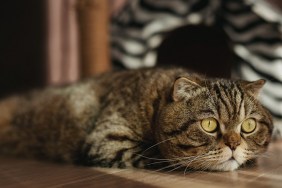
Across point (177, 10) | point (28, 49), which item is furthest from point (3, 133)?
point (28, 49)

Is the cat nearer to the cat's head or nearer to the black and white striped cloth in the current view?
the cat's head

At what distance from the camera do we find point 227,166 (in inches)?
57.4

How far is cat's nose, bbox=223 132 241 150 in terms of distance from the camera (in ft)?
4.62

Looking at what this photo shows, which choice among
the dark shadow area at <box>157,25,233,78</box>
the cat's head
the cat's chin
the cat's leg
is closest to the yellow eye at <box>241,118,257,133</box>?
the cat's head

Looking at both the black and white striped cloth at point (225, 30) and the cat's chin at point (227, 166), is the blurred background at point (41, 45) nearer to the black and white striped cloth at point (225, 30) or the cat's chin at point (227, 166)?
the black and white striped cloth at point (225, 30)

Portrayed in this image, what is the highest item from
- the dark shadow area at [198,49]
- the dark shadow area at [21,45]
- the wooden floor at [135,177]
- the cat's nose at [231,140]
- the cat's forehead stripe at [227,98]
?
the dark shadow area at [21,45]

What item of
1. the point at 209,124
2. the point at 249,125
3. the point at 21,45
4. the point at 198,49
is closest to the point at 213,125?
the point at 209,124

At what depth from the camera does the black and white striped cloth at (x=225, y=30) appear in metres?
2.39

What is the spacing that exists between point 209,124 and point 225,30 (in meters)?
1.25

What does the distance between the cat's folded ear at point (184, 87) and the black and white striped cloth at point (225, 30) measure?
86cm

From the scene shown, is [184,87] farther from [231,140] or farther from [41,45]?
[41,45]

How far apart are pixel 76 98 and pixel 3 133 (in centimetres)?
42

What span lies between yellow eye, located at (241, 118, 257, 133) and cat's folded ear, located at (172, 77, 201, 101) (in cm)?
20

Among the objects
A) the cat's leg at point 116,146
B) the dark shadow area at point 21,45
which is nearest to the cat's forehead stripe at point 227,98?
the cat's leg at point 116,146
